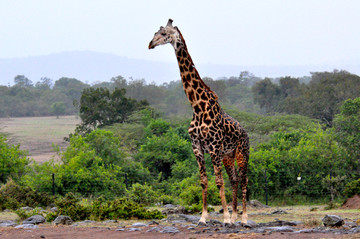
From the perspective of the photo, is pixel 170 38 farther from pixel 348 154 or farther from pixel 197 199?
pixel 348 154

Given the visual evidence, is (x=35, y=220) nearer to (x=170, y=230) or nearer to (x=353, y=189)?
(x=170, y=230)

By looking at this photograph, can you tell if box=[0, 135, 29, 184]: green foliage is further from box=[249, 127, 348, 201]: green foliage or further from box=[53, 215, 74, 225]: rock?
box=[53, 215, 74, 225]: rock

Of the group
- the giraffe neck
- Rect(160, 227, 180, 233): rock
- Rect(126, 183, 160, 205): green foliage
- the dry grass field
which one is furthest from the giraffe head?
the dry grass field

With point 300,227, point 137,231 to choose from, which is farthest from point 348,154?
point 137,231

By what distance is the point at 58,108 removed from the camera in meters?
74.1

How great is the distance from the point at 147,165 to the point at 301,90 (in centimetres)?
2998

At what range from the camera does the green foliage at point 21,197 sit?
1650 cm

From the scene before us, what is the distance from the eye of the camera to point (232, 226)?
411 inches

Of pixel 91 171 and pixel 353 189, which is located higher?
pixel 353 189

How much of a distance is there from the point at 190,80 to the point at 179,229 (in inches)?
120

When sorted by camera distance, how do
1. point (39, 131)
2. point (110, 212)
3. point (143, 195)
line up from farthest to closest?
point (39, 131), point (143, 195), point (110, 212)

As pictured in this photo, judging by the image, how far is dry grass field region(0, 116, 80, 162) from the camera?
51.4 m

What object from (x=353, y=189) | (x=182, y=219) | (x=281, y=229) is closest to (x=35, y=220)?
(x=182, y=219)

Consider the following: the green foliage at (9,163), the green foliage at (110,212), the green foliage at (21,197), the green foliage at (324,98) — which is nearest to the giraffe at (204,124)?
the green foliage at (110,212)
